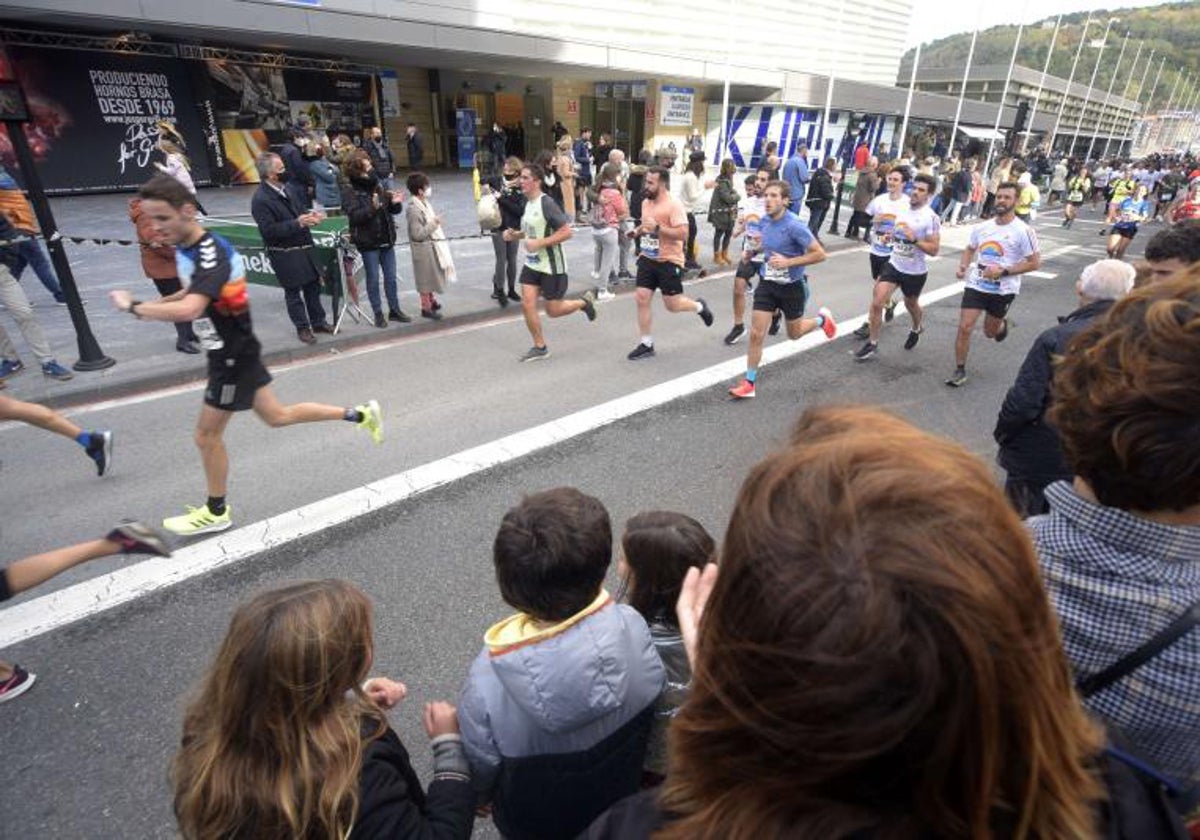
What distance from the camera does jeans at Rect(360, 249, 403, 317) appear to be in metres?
7.72

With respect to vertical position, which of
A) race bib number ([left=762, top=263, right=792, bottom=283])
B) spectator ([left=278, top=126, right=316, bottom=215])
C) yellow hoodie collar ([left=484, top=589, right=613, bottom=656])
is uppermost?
spectator ([left=278, top=126, right=316, bottom=215])

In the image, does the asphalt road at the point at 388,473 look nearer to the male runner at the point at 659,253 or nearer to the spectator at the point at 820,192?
the male runner at the point at 659,253

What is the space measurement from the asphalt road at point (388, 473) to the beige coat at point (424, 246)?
755 mm

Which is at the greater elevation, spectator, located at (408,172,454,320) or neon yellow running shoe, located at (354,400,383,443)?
spectator, located at (408,172,454,320)

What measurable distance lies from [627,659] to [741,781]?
93 cm

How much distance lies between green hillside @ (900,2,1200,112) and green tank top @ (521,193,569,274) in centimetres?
9655

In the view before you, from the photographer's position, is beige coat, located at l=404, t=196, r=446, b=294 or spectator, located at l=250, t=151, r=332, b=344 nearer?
spectator, located at l=250, t=151, r=332, b=344

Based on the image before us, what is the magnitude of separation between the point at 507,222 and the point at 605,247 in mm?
1991

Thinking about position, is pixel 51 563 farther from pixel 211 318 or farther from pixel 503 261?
pixel 503 261

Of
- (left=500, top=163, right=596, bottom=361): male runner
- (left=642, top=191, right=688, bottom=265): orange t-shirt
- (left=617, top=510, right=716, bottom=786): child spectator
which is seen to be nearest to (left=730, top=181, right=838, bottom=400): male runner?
(left=642, top=191, right=688, bottom=265): orange t-shirt

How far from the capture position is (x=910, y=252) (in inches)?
277

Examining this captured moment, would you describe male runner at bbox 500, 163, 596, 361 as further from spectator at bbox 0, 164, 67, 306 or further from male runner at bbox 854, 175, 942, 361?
spectator at bbox 0, 164, 67, 306

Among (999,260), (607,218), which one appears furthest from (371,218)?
(999,260)

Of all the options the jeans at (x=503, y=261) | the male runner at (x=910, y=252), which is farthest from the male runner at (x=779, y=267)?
the jeans at (x=503, y=261)
